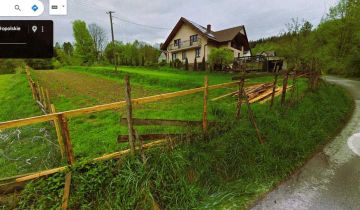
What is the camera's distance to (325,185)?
4.40 m

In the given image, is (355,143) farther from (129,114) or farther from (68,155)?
(68,155)

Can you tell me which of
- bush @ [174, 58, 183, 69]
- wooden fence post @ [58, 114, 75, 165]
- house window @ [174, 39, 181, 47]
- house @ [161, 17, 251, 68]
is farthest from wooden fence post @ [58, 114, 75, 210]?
house window @ [174, 39, 181, 47]

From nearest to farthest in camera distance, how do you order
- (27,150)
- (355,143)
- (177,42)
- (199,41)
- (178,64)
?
(27,150) → (355,143) → (199,41) → (178,64) → (177,42)

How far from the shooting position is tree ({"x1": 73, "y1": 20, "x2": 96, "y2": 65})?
5619 centimetres

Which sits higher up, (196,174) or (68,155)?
(68,155)

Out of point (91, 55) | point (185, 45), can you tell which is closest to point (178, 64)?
point (185, 45)

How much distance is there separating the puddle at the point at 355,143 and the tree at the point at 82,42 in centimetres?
5740

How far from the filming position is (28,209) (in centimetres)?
331

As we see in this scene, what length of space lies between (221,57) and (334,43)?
14631 millimetres

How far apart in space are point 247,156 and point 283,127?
1.92 meters

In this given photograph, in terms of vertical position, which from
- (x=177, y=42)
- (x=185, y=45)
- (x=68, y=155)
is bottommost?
(x=68, y=155)

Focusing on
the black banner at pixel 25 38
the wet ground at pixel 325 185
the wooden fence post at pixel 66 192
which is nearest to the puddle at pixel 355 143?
the wet ground at pixel 325 185

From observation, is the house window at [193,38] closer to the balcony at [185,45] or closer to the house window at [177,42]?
the balcony at [185,45]

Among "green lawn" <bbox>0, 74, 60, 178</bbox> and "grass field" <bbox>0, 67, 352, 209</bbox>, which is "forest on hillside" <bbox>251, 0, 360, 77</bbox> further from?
"green lawn" <bbox>0, 74, 60, 178</bbox>
